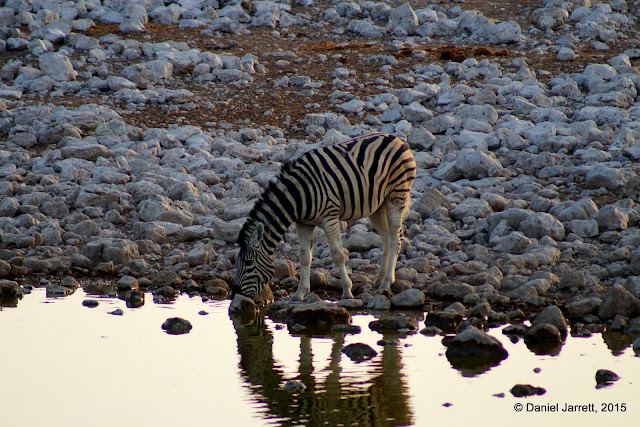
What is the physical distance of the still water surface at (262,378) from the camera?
6.21 meters

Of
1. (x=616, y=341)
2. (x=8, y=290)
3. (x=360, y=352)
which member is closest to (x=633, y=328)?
(x=616, y=341)

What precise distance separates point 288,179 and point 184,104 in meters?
8.42

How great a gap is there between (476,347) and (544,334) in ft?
2.58

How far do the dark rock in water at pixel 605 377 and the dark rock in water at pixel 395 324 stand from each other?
2.19 metres

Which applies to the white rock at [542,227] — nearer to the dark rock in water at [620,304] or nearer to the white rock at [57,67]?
the dark rock in water at [620,304]

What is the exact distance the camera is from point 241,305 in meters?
9.72

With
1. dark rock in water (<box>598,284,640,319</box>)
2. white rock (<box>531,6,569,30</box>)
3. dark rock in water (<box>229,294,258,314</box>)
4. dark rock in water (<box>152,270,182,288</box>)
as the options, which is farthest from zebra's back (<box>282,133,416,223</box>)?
white rock (<box>531,6,569,30</box>)

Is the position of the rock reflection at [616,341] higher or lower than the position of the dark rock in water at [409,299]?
lower

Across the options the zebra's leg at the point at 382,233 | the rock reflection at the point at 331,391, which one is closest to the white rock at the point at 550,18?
the zebra's leg at the point at 382,233

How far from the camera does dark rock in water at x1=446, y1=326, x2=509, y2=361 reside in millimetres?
7637

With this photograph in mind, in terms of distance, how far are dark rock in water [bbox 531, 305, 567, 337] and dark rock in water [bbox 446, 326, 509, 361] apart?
2.61 feet

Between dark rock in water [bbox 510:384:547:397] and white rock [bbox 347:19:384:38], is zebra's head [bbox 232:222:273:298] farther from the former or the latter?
white rock [bbox 347:19:384:38]

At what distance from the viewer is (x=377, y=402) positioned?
257 inches

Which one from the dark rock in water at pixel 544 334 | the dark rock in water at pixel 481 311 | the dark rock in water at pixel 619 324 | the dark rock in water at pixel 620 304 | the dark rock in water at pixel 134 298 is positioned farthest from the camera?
the dark rock in water at pixel 134 298
